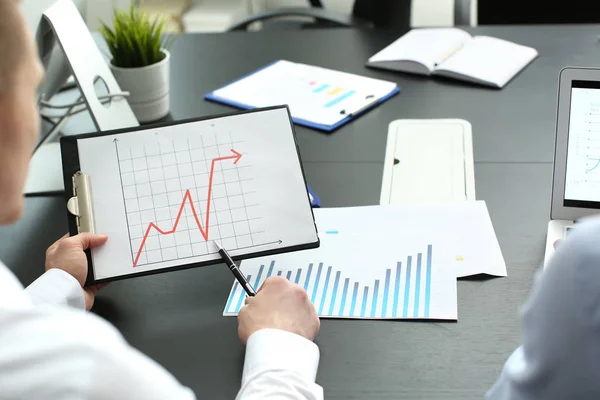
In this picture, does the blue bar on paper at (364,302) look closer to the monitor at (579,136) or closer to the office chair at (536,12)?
the monitor at (579,136)

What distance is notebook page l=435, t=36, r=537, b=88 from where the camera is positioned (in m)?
1.64

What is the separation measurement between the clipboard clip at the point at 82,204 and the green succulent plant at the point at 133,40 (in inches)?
19.5

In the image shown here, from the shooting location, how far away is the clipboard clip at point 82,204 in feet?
3.50

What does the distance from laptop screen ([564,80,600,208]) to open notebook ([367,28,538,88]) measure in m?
0.55

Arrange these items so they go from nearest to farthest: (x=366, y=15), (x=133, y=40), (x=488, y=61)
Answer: (x=133, y=40), (x=488, y=61), (x=366, y=15)

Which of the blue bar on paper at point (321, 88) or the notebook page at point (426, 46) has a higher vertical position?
the notebook page at point (426, 46)

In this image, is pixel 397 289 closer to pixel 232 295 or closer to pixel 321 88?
pixel 232 295

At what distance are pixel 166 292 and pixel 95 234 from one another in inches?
5.1

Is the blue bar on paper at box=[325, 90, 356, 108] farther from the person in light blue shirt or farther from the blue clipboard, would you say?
the person in light blue shirt

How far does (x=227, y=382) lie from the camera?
91 cm

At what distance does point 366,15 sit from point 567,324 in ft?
6.17

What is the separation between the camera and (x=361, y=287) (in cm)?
104

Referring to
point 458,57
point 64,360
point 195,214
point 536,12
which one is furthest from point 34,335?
point 536,12

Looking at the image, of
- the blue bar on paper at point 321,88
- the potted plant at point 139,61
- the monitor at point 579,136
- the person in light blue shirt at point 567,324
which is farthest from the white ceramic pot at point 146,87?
the person in light blue shirt at point 567,324
